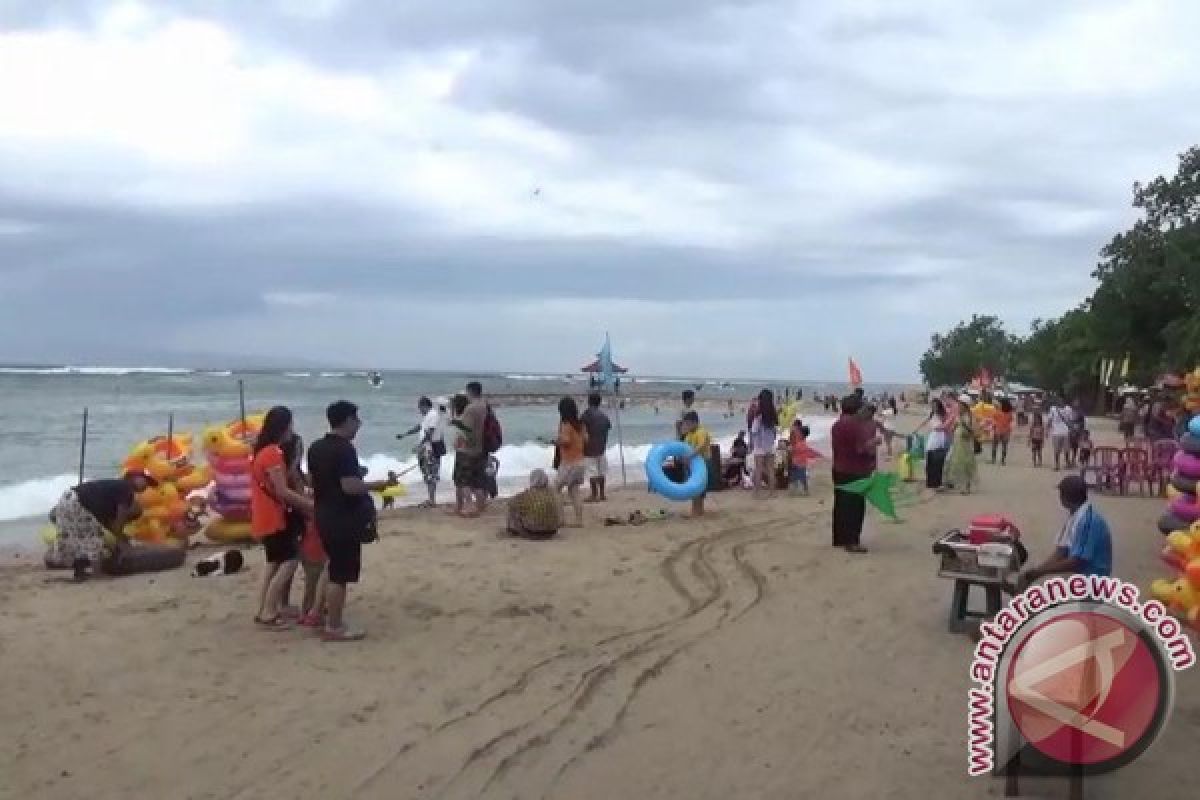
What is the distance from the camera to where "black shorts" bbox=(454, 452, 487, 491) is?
11414mm

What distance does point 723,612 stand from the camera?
6.85m

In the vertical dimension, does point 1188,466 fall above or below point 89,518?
above

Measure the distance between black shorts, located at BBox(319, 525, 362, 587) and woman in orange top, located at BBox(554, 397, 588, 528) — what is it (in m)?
4.73

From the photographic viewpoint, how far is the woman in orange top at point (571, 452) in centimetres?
1069

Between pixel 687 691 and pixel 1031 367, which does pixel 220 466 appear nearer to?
pixel 687 691

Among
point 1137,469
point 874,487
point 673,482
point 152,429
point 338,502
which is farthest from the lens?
point 152,429

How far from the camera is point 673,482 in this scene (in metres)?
11.7

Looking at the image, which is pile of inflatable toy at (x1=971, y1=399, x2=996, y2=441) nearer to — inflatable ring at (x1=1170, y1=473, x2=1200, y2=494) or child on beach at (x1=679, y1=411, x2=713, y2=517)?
child on beach at (x1=679, y1=411, x2=713, y2=517)

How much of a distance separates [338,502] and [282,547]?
726 mm

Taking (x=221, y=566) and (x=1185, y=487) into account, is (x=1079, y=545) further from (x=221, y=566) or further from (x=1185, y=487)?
(x=221, y=566)

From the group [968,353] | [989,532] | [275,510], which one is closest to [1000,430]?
[989,532]

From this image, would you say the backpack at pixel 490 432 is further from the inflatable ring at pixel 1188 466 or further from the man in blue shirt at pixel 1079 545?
the man in blue shirt at pixel 1079 545

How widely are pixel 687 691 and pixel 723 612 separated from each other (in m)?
1.74

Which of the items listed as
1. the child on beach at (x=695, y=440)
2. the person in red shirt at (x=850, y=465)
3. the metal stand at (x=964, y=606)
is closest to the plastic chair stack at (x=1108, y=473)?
the child on beach at (x=695, y=440)
